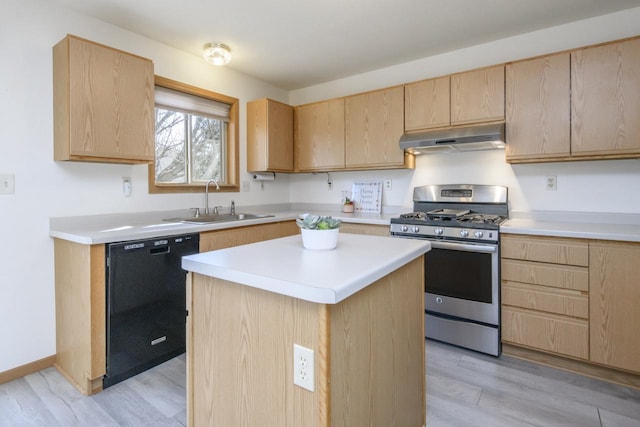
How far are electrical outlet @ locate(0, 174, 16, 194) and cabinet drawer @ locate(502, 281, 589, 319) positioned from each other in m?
3.26

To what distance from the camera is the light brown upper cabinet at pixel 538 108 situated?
7.74ft

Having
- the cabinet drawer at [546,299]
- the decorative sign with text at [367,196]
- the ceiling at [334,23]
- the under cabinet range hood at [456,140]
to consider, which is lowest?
the cabinet drawer at [546,299]

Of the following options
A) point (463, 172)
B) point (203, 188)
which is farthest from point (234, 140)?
point (463, 172)

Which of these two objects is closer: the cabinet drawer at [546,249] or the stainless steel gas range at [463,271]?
the cabinet drawer at [546,249]

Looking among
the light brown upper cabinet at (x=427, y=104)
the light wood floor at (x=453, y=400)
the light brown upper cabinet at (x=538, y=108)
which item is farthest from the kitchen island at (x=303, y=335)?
the light brown upper cabinet at (x=427, y=104)

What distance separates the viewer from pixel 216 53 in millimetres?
2916

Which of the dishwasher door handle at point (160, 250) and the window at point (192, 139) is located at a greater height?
the window at point (192, 139)

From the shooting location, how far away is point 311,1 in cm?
229

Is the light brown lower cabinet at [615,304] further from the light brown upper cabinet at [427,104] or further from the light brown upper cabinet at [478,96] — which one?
the light brown upper cabinet at [427,104]

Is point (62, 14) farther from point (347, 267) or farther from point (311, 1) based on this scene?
point (347, 267)

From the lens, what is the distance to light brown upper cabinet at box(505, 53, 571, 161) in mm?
2359

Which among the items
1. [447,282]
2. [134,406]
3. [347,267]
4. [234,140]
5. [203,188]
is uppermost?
[234,140]

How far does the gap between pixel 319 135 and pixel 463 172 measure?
1.50 meters

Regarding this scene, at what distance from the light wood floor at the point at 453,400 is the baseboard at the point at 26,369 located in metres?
0.05
